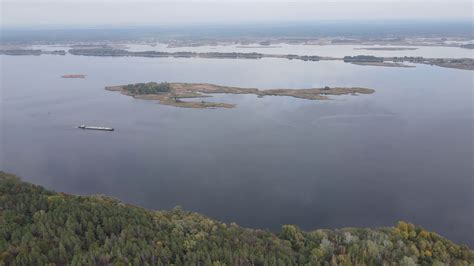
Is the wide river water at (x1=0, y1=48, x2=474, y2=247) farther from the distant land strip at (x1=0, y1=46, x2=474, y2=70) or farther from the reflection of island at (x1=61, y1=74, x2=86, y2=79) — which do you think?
the distant land strip at (x1=0, y1=46, x2=474, y2=70)

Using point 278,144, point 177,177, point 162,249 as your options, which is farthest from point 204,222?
point 278,144

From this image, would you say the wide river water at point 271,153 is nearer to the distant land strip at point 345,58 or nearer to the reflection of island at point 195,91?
the reflection of island at point 195,91

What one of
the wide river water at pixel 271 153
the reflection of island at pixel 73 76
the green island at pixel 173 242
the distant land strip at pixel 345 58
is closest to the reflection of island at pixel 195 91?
the wide river water at pixel 271 153

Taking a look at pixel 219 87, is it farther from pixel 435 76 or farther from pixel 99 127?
pixel 435 76

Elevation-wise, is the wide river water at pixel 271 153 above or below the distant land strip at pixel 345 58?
below

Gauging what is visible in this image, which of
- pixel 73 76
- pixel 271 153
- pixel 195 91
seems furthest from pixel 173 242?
pixel 73 76
